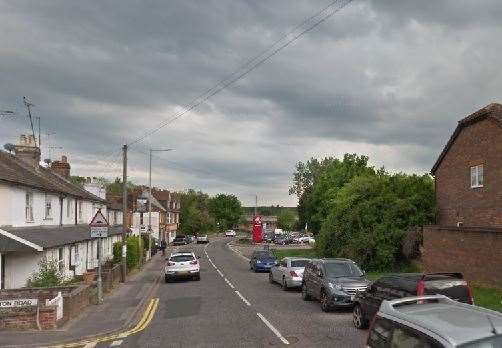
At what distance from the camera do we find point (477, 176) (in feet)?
94.8

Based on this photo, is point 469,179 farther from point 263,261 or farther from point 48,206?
point 48,206

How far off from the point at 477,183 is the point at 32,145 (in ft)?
85.6

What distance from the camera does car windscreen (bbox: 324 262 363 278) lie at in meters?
19.0

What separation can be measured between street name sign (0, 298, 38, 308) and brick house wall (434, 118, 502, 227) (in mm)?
21339

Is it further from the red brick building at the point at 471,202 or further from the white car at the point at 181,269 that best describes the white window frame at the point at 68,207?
the red brick building at the point at 471,202

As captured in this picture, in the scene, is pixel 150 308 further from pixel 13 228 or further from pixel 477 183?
pixel 477 183

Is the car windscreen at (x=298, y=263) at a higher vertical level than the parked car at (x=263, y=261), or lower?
higher

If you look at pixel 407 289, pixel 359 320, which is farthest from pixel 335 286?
pixel 407 289

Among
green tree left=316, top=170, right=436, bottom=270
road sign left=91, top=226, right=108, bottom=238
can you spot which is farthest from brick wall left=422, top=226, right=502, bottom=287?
road sign left=91, top=226, right=108, bottom=238

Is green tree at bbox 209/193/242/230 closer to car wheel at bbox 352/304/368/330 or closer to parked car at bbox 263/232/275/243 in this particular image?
parked car at bbox 263/232/275/243

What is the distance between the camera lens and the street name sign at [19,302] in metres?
15.3

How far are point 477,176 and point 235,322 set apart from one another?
18.3m

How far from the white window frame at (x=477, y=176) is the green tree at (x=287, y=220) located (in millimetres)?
130922

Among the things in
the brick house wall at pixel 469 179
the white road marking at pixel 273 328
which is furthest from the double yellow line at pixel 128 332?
the brick house wall at pixel 469 179
